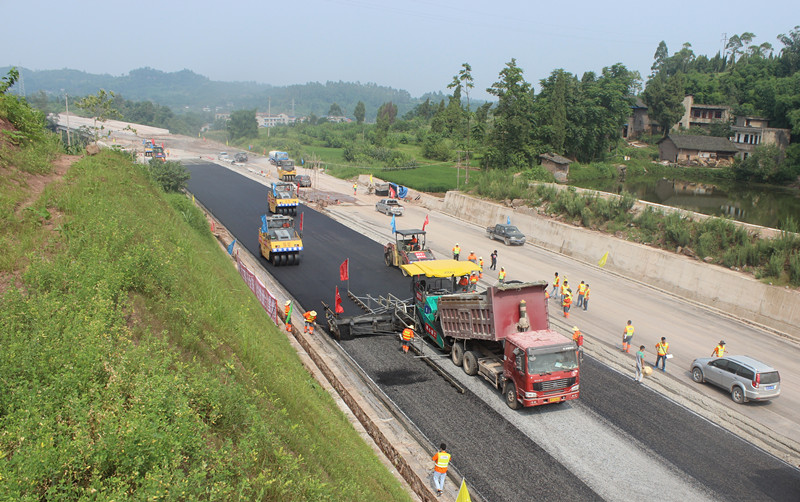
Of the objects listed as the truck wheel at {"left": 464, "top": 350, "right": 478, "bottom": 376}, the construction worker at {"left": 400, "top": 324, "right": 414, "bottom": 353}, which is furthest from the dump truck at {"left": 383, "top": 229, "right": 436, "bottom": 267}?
the truck wheel at {"left": 464, "top": 350, "right": 478, "bottom": 376}

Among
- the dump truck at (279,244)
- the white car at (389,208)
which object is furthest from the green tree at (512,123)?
the dump truck at (279,244)

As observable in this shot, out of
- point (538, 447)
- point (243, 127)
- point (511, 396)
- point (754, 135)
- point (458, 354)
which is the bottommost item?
point (538, 447)

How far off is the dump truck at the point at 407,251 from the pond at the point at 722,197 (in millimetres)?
39743

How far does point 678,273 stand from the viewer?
29047mm

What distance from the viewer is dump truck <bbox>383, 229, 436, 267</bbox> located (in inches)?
1106

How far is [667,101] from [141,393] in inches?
4852

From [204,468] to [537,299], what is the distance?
494 inches

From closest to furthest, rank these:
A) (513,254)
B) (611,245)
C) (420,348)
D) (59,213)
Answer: (59,213)
(420,348)
(611,245)
(513,254)

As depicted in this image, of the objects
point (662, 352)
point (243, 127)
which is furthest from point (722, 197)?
point (243, 127)

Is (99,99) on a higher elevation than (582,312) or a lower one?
higher

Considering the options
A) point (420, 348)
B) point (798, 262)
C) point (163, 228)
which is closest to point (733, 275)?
point (798, 262)

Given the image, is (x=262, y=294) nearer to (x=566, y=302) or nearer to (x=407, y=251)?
(x=407, y=251)

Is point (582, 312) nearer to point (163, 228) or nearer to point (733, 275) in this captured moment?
point (733, 275)

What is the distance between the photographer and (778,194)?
7412cm
